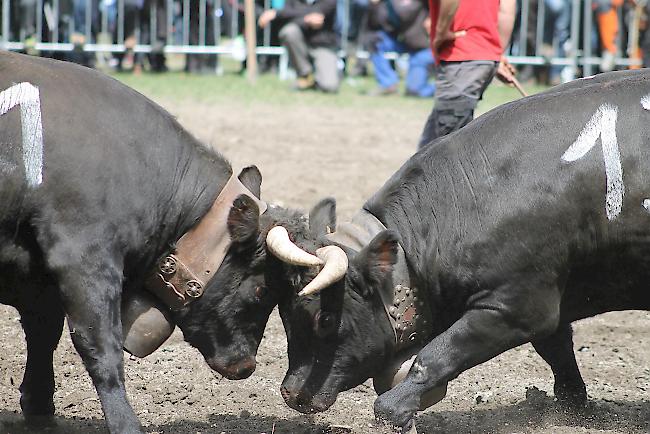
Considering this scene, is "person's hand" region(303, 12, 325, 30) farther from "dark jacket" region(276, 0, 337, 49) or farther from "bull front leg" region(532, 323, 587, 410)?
"bull front leg" region(532, 323, 587, 410)

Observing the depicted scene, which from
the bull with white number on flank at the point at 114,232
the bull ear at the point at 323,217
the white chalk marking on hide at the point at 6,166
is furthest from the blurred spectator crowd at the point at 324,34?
the white chalk marking on hide at the point at 6,166

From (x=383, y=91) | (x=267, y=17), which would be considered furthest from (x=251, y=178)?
(x=267, y=17)

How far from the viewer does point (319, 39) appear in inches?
707

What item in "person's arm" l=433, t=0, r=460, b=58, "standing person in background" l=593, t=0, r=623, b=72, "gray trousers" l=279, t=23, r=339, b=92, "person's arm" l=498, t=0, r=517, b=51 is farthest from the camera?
"standing person in background" l=593, t=0, r=623, b=72

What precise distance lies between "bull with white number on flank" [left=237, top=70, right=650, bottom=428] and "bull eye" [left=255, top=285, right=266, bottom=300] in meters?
0.06

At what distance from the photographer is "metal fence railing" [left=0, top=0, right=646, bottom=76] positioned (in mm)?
18766

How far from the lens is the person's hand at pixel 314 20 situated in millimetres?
17844

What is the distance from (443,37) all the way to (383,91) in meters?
10.8

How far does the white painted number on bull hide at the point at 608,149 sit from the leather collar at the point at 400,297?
0.86 meters

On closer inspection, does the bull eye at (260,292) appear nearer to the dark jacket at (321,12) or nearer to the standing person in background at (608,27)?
the dark jacket at (321,12)

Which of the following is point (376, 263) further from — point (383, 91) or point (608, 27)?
point (608, 27)

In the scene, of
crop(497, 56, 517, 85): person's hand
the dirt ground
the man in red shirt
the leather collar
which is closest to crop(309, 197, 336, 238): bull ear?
the leather collar

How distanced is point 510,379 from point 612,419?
688 millimetres

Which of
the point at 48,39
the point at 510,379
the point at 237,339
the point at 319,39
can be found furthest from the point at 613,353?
the point at 48,39
